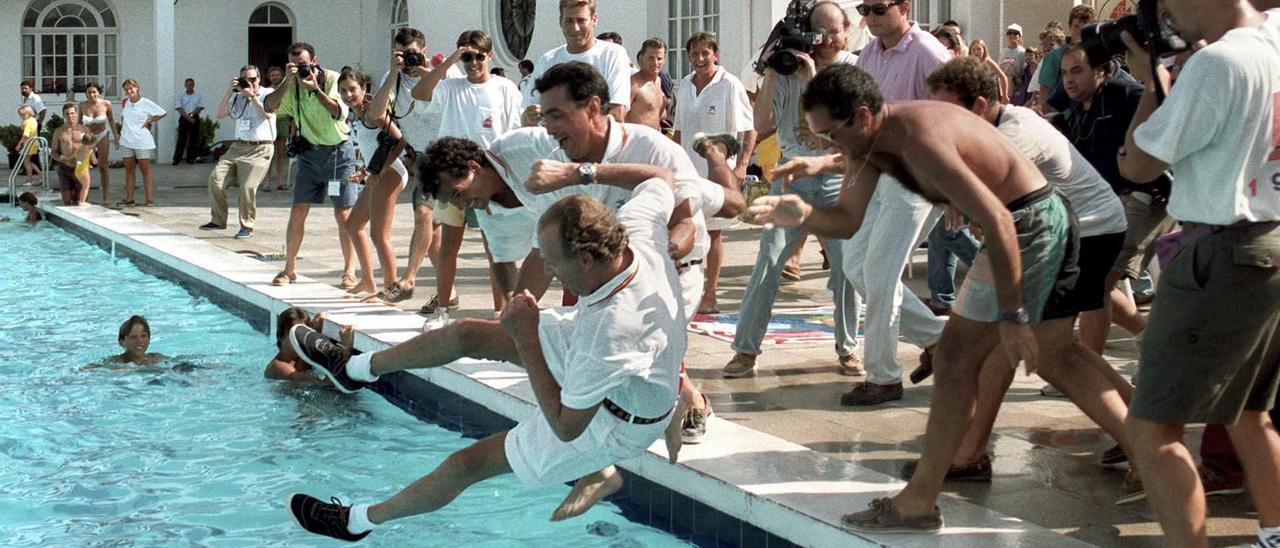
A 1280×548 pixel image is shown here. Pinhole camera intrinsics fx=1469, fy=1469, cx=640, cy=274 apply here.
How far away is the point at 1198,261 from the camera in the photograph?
157 inches

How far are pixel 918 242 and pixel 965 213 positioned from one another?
236 cm

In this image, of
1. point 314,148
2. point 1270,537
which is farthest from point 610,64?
point 1270,537

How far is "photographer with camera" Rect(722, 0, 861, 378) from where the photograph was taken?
7191mm

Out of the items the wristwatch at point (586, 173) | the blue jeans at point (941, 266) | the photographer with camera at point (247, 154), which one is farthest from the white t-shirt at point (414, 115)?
the wristwatch at point (586, 173)

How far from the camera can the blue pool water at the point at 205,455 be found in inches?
238

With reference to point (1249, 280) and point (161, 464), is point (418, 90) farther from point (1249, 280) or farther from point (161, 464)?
point (1249, 280)

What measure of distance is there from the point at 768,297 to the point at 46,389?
448 centimetres

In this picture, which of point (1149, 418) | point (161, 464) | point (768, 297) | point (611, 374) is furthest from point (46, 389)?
point (1149, 418)

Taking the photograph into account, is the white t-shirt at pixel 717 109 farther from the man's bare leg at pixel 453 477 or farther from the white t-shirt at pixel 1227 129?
the white t-shirt at pixel 1227 129

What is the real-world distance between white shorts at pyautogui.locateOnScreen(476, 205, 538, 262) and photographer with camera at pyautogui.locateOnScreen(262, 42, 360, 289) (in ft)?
11.4

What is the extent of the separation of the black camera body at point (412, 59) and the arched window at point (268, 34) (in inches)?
874

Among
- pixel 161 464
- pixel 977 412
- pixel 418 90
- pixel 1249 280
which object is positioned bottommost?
pixel 161 464

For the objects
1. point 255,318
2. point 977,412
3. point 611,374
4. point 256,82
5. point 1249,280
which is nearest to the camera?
point 1249,280

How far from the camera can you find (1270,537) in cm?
416
